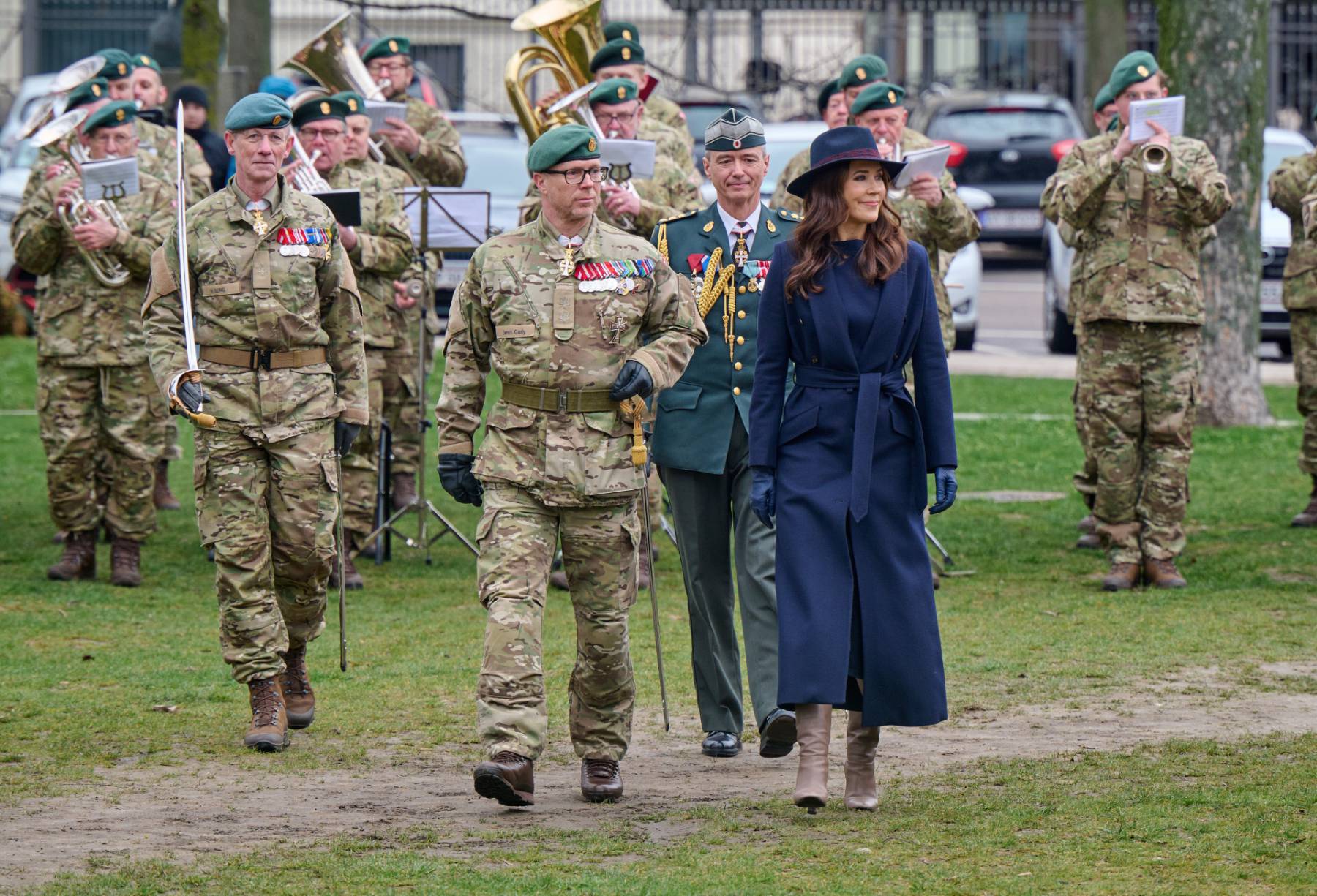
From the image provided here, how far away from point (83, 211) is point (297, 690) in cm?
330

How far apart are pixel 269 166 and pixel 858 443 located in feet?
8.02

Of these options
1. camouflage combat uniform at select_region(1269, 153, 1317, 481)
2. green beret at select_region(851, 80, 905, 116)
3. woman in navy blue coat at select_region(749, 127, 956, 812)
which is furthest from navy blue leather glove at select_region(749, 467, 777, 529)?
camouflage combat uniform at select_region(1269, 153, 1317, 481)

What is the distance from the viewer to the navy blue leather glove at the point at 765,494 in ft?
21.6

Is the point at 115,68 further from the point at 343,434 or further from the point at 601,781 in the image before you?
the point at 601,781

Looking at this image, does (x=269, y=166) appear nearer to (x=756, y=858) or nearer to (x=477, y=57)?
(x=756, y=858)

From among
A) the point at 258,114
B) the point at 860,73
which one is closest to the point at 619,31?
the point at 860,73

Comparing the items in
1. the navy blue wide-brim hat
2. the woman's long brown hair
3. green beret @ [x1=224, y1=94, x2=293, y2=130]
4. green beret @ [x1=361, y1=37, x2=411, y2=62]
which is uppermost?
green beret @ [x1=361, y1=37, x2=411, y2=62]

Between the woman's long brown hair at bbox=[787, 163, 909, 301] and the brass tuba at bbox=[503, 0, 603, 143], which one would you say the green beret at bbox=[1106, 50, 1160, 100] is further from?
the woman's long brown hair at bbox=[787, 163, 909, 301]

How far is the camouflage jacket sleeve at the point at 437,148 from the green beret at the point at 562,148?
509 centimetres

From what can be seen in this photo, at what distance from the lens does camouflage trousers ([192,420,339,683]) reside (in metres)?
7.46

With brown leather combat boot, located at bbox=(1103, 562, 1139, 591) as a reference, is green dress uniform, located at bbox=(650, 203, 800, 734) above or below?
above

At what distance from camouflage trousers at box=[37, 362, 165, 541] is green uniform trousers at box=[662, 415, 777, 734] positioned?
3.91 m

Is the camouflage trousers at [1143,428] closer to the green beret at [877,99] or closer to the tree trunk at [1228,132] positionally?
the green beret at [877,99]

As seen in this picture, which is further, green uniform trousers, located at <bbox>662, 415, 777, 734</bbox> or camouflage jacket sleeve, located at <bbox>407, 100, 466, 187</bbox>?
camouflage jacket sleeve, located at <bbox>407, 100, 466, 187</bbox>
